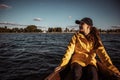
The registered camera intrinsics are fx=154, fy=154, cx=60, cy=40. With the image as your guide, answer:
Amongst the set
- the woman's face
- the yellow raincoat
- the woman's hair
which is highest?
the woman's face

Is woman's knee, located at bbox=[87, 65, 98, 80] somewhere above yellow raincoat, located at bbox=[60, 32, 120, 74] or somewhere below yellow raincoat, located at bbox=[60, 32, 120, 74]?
below

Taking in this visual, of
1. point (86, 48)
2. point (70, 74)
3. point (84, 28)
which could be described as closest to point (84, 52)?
point (86, 48)

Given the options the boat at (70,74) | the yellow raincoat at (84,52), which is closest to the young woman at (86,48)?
the yellow raincoat at (84,52)

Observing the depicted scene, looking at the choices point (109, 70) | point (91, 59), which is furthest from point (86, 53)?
point (109, 70)

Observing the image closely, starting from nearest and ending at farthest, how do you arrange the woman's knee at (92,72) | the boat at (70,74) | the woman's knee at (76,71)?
1. the woman's knee at (92,72)
2. the woman's knee at (76,71)
3. the boat at (70,74)

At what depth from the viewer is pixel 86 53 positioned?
4059mm

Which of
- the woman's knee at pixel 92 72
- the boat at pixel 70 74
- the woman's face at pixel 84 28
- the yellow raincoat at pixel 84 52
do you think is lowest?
the boat at pixel 70 74

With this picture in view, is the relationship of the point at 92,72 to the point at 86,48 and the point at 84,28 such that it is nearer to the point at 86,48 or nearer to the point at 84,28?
the point at 86,48

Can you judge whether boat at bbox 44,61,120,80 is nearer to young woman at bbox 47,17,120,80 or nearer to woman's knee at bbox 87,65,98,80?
young woman at bbox 47,17,120,80

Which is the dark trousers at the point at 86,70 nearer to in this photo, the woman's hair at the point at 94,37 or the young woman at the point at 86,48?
the young woman at the point at 86,48

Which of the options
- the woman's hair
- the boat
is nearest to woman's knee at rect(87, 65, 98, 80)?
the boat

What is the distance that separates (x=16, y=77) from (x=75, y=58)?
3.84 m

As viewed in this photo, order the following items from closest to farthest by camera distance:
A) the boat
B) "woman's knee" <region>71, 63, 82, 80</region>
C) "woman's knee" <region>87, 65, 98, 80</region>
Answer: "woman's knee" <region>87, 65, 98, 80</region> → "woman's knee" <region>71, 63, 82, 80</region> → the boat

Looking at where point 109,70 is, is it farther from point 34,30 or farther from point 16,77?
point 34,30
